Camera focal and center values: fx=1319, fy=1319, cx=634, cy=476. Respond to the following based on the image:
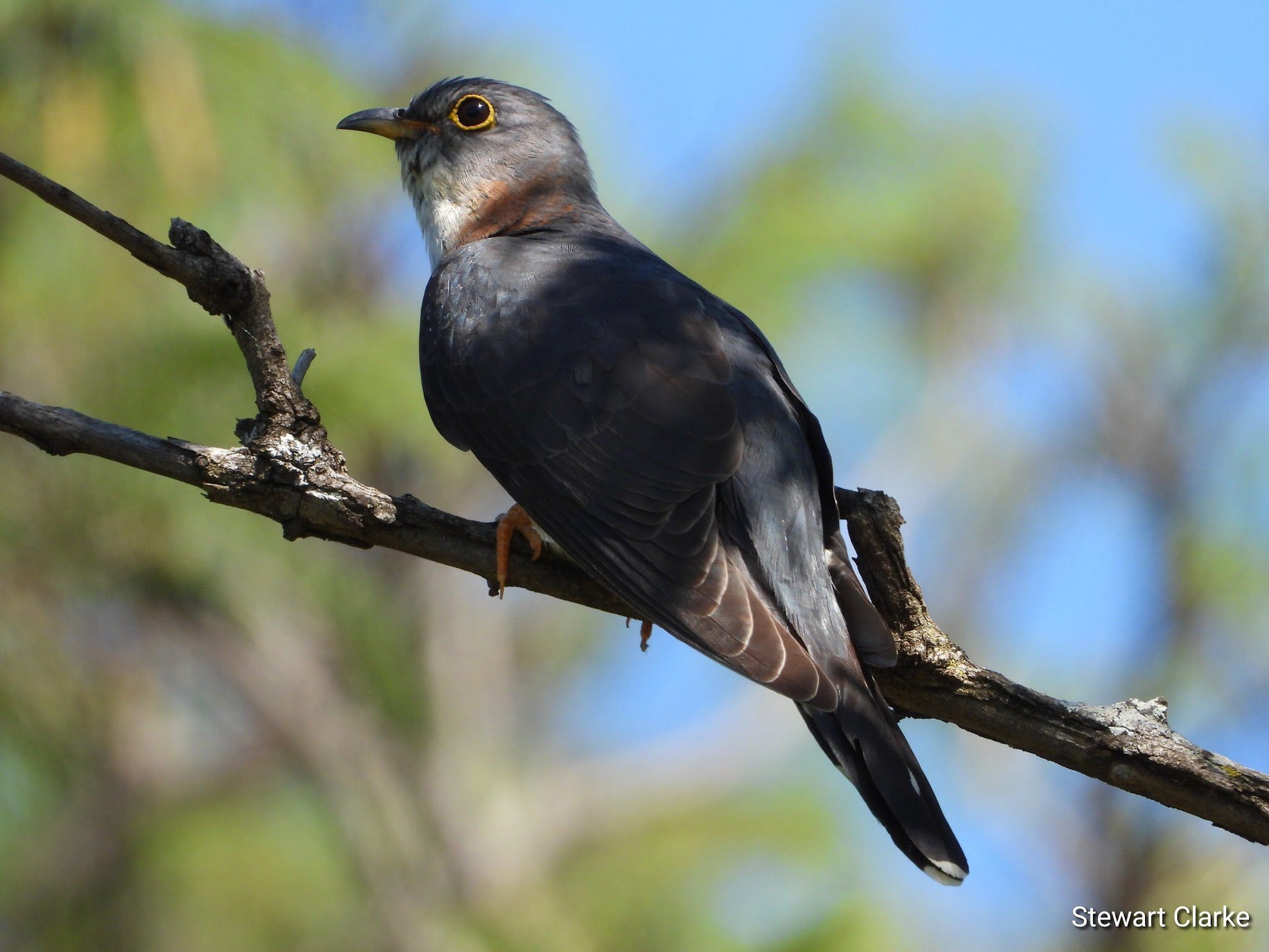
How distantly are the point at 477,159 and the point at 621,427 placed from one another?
1881 mm

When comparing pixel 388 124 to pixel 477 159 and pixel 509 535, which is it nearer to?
pixel 477 159

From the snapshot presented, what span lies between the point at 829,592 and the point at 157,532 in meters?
3.03

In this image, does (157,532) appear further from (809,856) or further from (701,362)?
(809,856)

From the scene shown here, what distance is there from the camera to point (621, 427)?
3.50m

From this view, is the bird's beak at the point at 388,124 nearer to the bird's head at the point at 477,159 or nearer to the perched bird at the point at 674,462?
the bird's head at the point at 477,159

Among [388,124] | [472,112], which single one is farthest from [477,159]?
[388,124]

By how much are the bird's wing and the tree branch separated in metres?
0.28

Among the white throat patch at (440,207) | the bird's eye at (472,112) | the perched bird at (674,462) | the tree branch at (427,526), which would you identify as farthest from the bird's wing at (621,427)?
the bird's eye at (472,112)

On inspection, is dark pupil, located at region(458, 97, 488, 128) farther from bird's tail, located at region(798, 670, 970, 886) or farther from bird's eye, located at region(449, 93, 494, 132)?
bird's tail, located at region(798, 670, 970, 886)

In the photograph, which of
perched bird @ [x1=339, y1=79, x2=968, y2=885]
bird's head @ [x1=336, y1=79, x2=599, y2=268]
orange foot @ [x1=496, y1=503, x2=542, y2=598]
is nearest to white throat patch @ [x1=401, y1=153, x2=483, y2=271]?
bird's head @ [x1=336, y1=79, x2=599, y2=268]

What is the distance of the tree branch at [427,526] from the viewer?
9.41 feet

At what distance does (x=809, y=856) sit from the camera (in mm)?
7055

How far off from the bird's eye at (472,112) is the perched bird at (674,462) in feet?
2.60

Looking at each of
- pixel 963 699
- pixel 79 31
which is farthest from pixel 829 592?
pixel 79 31
